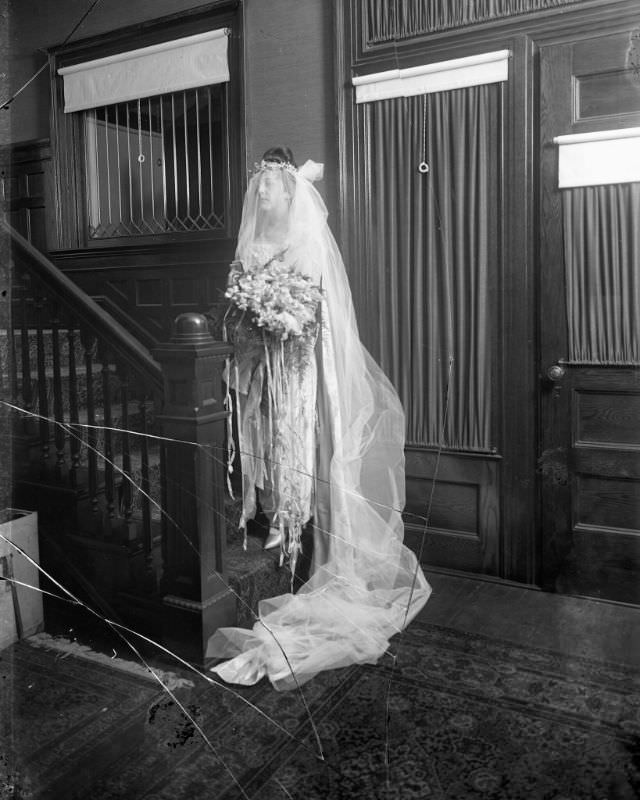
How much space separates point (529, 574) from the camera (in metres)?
1.67

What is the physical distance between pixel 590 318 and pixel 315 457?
0.75 meters

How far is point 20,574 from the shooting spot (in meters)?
1.08

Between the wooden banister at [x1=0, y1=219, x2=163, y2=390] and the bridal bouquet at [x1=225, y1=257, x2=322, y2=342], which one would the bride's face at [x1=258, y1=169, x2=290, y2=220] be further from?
the wooden banister at [x1=0, y1=219, x2=163, y2=390]

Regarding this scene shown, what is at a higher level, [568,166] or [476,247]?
[568,166]

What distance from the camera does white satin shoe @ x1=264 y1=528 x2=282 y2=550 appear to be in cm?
134

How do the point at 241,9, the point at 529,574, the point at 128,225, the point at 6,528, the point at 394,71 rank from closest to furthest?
the point at 6,528 → the point at 128,225 → the point at 241,9 → the point at 394,71 → the point at 529,574

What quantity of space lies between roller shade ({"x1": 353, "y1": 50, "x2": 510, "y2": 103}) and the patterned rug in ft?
4.06

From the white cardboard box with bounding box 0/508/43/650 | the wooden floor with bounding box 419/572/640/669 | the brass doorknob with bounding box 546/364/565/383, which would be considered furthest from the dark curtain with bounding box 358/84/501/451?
the white cardboard box with bounding box 0/508/43/650

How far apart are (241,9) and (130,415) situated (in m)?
0.73

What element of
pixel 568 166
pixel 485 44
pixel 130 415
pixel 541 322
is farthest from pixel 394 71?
pixel 130 415

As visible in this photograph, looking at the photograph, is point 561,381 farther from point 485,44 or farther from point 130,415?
point 130,415

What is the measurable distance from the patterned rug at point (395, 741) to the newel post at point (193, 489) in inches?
6.5

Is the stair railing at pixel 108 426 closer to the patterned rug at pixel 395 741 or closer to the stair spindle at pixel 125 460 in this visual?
the stair spindle at pixel 125 460

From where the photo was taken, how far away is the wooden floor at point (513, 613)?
61.0 inches
